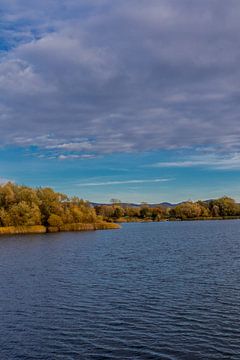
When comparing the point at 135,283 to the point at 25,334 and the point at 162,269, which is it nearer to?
the point at 162,269

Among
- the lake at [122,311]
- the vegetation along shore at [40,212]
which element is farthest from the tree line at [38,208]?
the lake at [122,311]

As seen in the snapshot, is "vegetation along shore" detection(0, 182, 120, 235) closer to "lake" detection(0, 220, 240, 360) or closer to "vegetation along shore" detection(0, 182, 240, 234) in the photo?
"vegetation along shore" detection(0, 182, 240, 234)

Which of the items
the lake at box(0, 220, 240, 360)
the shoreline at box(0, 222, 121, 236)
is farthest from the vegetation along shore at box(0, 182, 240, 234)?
the lake at box(0, 220, 240, 360)

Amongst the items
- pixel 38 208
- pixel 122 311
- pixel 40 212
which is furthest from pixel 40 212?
pixel 122 311

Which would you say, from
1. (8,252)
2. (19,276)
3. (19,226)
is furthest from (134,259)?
(19,226)

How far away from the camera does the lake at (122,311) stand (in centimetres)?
1888

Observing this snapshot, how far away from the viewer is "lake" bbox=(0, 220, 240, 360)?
18.9m

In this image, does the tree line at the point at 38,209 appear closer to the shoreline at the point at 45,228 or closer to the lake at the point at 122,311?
the shoreline at the point at 45,228

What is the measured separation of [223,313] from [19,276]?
22331mm

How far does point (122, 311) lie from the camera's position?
83.3 ft

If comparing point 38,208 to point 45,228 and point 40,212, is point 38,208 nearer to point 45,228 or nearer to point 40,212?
point 40,212

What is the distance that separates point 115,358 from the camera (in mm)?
17672

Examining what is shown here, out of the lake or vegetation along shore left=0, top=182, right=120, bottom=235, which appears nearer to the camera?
the lake

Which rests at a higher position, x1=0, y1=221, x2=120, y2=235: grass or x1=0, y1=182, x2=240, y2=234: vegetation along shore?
x1=0, y1=182, x2=240, y2=234: vegetation along shore
